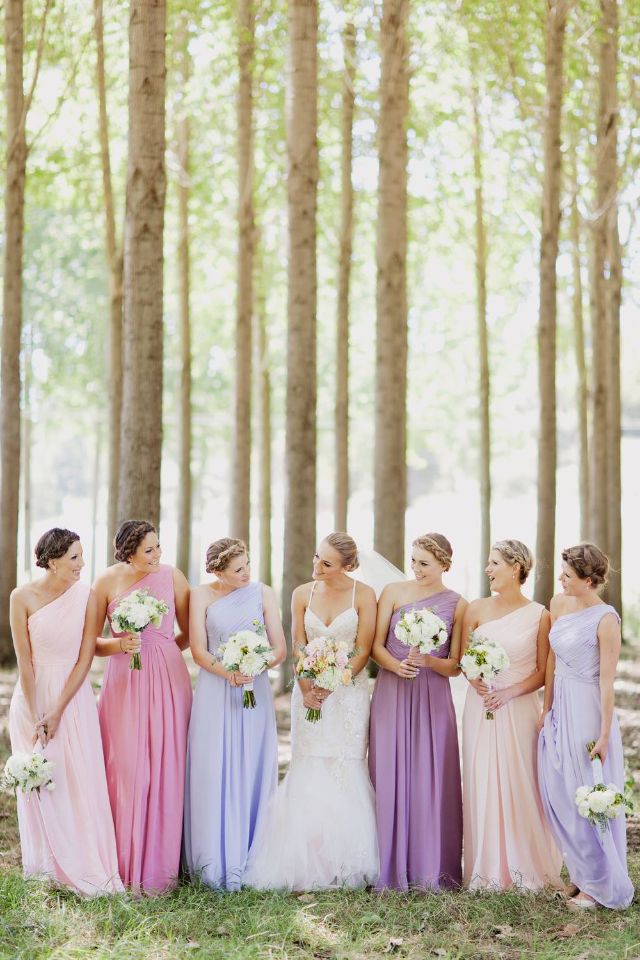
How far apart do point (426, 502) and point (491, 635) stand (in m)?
53.5

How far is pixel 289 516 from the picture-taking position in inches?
469

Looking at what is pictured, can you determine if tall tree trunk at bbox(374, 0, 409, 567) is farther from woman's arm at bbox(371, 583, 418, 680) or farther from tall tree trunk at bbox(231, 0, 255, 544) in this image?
woman's arm at bbox(371, 583, 418, 680)

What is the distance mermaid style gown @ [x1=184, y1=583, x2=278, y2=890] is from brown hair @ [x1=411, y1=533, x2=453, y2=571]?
1137 millimetres

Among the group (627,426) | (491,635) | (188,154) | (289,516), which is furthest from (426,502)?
(491,635)

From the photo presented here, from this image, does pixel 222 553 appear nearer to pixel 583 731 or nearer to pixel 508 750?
pixel 508 750

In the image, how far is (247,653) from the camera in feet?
22.4

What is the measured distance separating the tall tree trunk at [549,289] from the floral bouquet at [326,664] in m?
8.38

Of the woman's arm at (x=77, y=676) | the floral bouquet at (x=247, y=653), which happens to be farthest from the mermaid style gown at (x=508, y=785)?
the woman's arm at (x=77, y=676)

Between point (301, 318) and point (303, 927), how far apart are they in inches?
277

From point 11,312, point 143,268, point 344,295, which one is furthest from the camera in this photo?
point 344,295

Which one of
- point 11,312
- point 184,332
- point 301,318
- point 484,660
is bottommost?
point 484,660

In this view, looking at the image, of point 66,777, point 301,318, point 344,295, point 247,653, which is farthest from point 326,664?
point 344,295

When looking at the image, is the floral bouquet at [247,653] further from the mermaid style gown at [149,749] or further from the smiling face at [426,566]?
the smiling face at [426,566]

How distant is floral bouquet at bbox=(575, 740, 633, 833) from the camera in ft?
21.0
